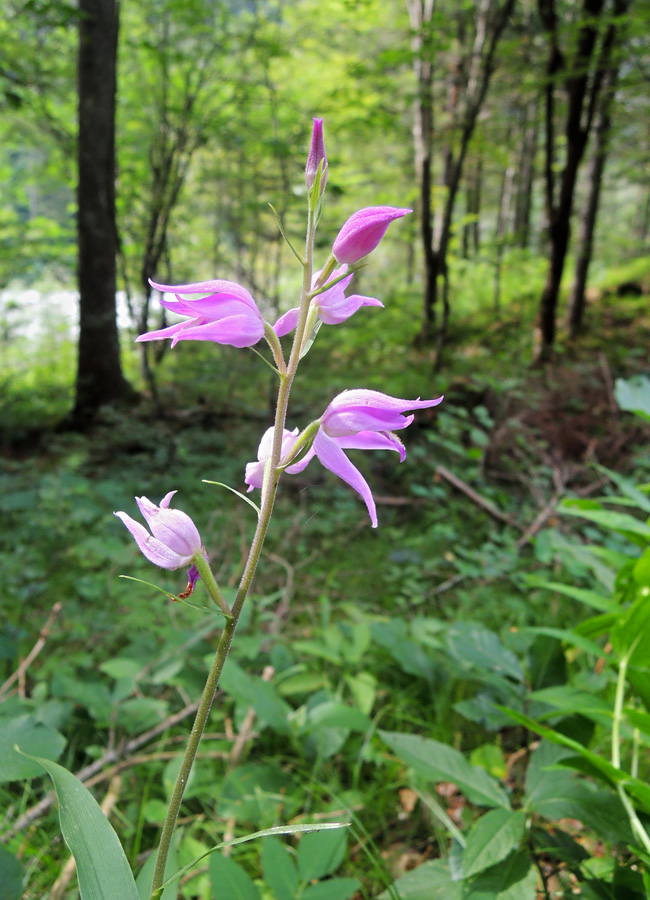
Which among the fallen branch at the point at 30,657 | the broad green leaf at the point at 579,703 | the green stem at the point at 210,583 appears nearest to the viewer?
the green stem at the point at 210,583

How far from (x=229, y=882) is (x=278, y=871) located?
13 centimetres

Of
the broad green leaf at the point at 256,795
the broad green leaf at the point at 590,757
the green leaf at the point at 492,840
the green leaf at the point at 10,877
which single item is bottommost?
the broad green leaf at the point at 256,795

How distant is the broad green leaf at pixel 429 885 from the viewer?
944 millimetres

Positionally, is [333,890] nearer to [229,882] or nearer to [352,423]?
[229,882]

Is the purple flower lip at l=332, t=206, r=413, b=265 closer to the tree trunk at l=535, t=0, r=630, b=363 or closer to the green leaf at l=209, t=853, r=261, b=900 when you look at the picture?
the green leaf at l=209, t=853, r=261, b=900

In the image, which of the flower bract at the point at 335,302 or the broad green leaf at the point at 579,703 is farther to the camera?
the broad green leaf at the point at 579,703

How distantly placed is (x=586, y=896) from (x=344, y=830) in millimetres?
537

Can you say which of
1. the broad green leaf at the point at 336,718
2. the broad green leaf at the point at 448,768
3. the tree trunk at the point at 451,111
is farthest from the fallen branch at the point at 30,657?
the tree trunk at the point at 451,111

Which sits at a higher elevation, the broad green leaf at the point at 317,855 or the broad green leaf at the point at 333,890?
the broad green leaf at the point at 333,890

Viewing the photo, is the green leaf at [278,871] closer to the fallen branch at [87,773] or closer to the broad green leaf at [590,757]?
the broad green leaf at [590,757]

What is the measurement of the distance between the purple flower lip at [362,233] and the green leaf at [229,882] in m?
0.97

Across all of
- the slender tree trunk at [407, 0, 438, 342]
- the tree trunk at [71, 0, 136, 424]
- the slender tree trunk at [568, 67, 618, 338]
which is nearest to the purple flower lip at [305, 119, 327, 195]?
the slender tree trunk at [407, 0, 438, 342]

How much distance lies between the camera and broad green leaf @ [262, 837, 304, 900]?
3.18 ft

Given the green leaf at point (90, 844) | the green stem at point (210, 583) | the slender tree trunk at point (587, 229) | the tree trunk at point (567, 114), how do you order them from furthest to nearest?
the slender tree trunk at point (587, 229) < the tree trunk at point (567, 114) < the green stem at point (210, 583) < the green leaf at point (90, 844)
